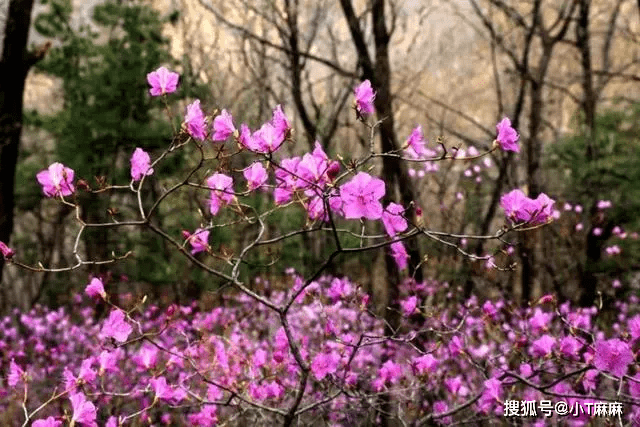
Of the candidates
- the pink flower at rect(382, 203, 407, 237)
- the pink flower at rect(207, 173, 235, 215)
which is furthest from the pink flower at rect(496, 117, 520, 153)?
the pink flower at rect(207, 173, 235, 215)

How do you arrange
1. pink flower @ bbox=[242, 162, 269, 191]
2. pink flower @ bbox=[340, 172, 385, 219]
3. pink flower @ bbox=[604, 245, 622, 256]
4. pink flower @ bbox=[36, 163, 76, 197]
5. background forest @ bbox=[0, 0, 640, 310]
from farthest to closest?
pink flower @ bbox=[604, 245, 622, 256] → background forest @ bbox=[0, 0, 640, 310] → pink flower @ bbox=[242, 162, 269, 191] → pink flower @ bbox=[36, 163, 76, 197] → pink flower @ bbox=[340, 172, 385, 219]

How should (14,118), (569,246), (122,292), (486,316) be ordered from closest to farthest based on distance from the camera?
(486,316) → (14,118) → (569,246) → (122,292)

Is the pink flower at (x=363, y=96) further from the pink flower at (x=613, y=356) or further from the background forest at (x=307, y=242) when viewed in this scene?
the pink flower at (x=613, y=356)

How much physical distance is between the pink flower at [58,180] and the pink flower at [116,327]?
0.46 m

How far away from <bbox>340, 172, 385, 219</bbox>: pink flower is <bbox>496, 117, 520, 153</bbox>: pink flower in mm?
493

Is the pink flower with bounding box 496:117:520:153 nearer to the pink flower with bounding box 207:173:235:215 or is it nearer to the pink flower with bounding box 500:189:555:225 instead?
the pink flower with bounding box 500:189:555:225

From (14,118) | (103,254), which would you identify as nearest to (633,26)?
(103,254)

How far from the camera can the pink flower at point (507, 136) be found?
7.34 ft

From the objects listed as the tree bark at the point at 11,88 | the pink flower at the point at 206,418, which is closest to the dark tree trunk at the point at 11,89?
the tree bark at the point at 11,88

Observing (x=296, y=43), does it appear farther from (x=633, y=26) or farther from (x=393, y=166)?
(x=633, y=26)

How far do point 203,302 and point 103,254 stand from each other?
2239 mm

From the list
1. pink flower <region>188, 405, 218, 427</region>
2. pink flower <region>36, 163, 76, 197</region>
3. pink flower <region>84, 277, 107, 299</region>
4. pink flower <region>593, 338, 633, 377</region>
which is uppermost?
pink flower <region>36, 163, 76, 197</region>

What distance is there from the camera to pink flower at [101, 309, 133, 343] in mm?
2350

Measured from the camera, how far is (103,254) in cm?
1143
